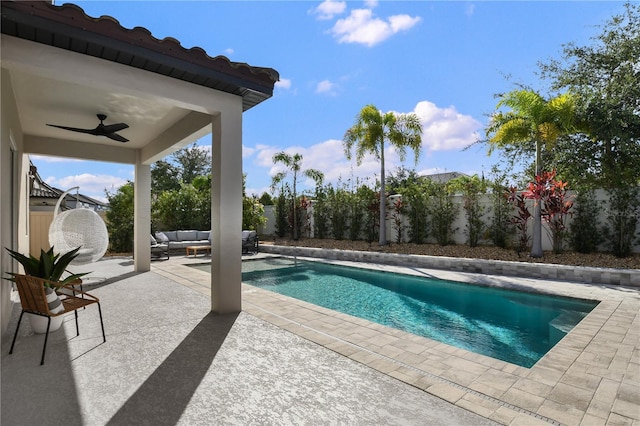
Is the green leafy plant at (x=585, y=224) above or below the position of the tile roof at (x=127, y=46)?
below

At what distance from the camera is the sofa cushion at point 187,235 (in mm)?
15039

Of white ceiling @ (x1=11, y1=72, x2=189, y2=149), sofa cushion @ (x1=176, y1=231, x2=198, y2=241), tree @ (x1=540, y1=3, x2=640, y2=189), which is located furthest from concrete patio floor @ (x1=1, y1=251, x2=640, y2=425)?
sofa cushion @ (x1=176, y1=231, x2=198, y2=241)

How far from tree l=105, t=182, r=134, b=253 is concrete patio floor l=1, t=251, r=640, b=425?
10.6 metres

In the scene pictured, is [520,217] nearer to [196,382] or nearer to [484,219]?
Answer: [484,219]

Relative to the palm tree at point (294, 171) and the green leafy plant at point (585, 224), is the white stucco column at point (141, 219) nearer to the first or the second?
the palm tree at point (294, 171)

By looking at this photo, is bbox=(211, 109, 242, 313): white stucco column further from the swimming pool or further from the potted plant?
the swimming pool

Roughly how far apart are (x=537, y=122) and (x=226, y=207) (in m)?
10.0

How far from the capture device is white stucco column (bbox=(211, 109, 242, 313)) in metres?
5.14

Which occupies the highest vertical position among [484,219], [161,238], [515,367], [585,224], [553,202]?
[553,202]

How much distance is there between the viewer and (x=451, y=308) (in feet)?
22.4

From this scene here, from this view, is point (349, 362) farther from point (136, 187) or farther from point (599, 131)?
point (599, 131)

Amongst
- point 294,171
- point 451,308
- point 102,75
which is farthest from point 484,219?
point 102,75

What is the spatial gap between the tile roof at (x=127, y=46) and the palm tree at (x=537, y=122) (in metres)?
8.93

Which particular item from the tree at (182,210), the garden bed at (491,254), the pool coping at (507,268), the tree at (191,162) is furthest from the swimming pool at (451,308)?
the tree at (191,162)
